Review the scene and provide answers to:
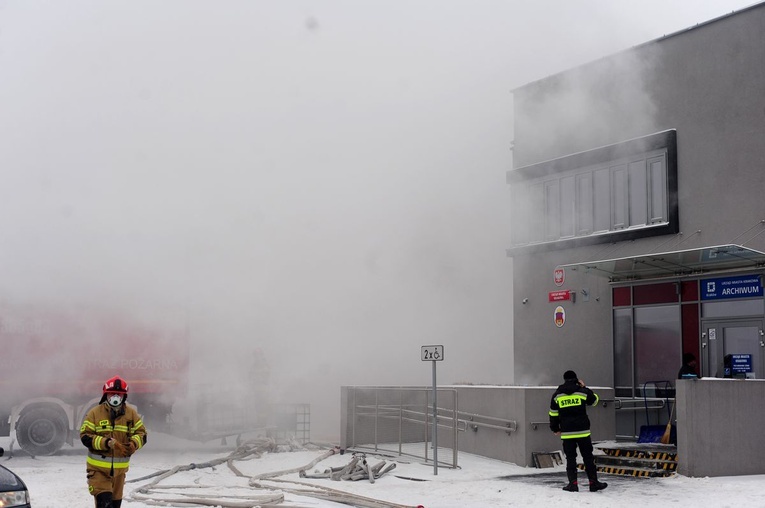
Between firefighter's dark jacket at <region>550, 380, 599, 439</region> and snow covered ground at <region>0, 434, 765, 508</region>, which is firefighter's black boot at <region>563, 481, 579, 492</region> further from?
firefighter's dark jacket at <region>550, 380, 599, 439</region>

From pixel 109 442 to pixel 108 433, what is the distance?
29cm

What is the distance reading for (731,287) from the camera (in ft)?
53.8

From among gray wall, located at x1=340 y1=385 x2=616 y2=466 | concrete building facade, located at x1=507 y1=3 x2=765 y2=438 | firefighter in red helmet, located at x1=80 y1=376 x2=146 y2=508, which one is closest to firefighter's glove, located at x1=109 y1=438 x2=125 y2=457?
firefighter in red helmet, located at x1=80 y1=376 x2=146 y2=508

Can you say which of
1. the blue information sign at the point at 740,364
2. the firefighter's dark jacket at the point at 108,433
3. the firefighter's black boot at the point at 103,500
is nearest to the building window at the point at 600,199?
the blue information sign at the point at 740,364

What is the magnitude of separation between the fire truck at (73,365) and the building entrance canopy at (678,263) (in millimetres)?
8554

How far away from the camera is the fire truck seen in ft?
51.9

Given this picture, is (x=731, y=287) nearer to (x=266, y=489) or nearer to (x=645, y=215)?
(x=645, y=215)

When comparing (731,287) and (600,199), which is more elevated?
(600,199)

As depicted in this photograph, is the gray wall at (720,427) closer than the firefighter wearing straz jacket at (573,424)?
No

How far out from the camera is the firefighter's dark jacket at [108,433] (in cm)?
813

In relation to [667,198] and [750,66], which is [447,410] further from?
[750,66]

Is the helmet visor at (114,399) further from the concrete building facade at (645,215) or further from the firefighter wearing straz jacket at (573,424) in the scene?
the concrete building facade at (645,215)

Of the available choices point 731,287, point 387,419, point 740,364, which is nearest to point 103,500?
point 387,419

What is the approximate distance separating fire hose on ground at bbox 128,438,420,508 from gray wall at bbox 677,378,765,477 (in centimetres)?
443
